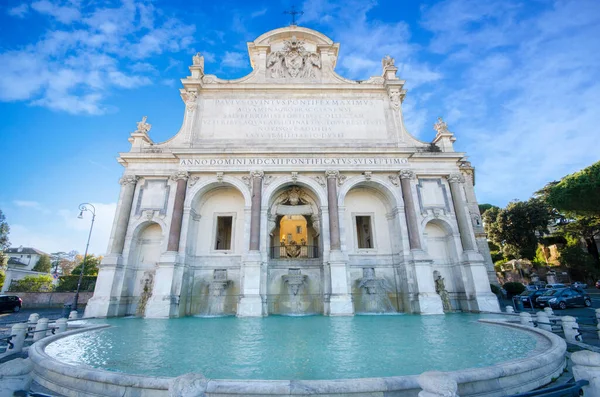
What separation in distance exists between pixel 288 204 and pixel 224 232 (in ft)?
17.0

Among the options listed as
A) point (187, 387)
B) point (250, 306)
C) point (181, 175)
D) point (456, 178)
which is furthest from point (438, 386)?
point (456, 178)

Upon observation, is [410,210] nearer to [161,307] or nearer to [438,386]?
[161,307]

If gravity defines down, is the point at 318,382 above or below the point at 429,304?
below

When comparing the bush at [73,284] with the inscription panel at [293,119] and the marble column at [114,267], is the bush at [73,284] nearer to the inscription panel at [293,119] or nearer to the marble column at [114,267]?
the marble column at [114,267]

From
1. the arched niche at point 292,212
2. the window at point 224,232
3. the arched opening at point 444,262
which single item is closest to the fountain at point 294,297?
the arched niche at point 292,212

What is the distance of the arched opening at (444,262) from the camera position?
17094 millimetres

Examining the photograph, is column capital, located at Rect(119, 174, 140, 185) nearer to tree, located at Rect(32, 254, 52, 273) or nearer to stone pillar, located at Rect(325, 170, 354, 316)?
stone pillar, located at Rect(325, 170, 354, 316)

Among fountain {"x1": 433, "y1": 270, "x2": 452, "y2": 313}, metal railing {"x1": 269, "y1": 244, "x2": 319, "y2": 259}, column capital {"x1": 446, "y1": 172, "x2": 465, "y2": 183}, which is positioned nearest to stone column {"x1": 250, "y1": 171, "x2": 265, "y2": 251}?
metal railing {"x1": 269, "y1": 244, "x2": 319, "y2": 259}

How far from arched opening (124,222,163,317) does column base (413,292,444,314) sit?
15.1 meters

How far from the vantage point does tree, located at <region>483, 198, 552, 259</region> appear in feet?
126

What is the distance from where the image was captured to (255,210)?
16844 mm

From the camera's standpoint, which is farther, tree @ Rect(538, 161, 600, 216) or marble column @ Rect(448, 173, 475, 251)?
tree @ Rect(538, 161, 600, 216)

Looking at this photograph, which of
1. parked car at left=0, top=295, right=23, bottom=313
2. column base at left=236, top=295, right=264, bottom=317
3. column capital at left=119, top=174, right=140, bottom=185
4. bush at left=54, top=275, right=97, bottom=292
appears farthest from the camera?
bush at left=54, top=275, right=97, bottom=292

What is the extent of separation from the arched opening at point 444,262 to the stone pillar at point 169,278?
15.0 m
